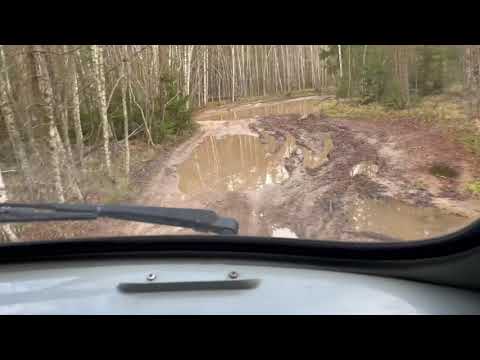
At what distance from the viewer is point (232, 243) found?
188 cm

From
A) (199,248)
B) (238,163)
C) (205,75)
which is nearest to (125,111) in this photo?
(205,75)

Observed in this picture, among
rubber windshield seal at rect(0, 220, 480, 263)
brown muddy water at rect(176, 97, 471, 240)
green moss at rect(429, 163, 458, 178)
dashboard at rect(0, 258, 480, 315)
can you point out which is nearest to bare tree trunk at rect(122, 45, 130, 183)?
brown muddy water at rect(176, 97, 471, 240)

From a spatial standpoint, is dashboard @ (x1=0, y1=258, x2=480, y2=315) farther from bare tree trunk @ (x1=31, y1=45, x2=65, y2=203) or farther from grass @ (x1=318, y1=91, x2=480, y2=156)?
grass @ (x1=318, y1=91, x2=480, y2=156)

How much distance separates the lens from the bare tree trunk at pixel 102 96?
2.16 metres

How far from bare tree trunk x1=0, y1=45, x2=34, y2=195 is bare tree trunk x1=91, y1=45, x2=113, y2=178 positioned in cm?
41

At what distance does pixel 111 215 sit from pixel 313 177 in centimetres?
110

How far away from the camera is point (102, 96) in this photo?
2295mm

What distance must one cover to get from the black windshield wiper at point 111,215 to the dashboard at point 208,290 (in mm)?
163

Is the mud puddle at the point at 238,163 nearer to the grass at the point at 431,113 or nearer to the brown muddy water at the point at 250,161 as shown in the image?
the brown muddy water at the point at 250,161
